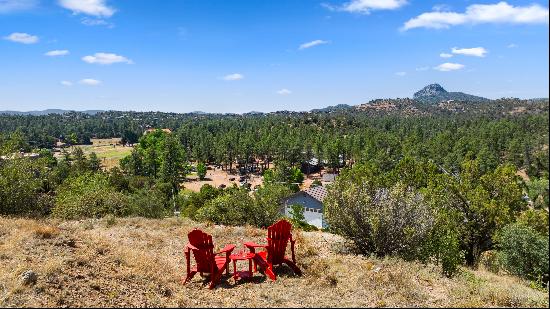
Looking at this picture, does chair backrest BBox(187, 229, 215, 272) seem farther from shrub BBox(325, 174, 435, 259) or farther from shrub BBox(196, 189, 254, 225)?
shrub BBox(196, 189, 254, 225)

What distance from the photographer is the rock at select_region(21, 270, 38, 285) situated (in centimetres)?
761

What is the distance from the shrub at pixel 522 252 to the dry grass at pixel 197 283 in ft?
24.2

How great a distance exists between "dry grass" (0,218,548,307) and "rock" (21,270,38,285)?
12 cm

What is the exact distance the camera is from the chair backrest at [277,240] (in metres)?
9.09

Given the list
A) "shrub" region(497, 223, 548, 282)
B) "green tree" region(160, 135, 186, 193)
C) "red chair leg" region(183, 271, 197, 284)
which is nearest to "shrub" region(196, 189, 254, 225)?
"red chair leg" region(183, 271, 197, 284)

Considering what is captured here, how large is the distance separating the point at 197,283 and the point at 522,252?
45.2ft

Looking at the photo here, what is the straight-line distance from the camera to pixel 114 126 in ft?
647

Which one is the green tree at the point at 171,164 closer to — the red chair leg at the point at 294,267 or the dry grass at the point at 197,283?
the dry grass at the point at 197,283

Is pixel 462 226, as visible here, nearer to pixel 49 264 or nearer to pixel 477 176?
pixel 477 176

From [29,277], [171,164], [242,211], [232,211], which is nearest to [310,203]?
[242,211]

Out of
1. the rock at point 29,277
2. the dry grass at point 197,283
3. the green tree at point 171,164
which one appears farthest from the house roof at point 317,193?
the rock at point 29,277

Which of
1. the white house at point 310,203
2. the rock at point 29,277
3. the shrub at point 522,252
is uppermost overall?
the rock at point 29,277

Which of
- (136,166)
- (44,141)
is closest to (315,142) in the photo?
(136,166)

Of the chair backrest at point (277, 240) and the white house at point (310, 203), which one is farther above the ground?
the chair backrest at point (277, 240)
